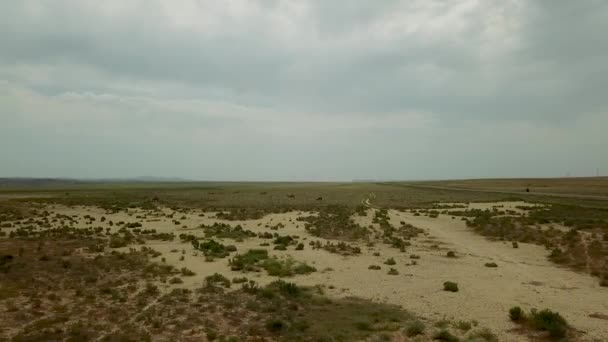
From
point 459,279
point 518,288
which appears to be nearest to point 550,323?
point 518,288

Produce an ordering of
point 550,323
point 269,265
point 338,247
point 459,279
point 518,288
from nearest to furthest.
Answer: point 550,323
point 518,288
point 459,279
point 269,265
point 338,247

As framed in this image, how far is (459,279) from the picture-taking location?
1681cm

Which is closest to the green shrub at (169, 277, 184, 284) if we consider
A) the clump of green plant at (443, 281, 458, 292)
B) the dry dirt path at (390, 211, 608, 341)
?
the dry dirt path at (390, 211, 608, 341)

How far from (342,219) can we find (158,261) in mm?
21568

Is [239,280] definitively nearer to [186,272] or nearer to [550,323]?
[186,272]

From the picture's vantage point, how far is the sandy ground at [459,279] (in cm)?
1248

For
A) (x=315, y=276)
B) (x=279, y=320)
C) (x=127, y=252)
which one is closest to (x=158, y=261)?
(x=127, y=252)

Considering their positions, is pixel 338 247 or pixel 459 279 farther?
pixel 338 247

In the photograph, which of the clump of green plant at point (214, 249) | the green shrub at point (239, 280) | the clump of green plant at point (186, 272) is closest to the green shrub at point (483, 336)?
the green shrub at point (239, 280)

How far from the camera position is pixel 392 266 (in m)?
19.5

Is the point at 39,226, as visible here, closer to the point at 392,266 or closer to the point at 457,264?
the point at 392,266

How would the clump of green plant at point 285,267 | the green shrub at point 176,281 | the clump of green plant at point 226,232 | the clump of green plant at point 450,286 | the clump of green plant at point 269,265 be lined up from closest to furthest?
1. the clump of green plant at point 450,286
2. the green shrub at point 176,281
3. the clump of green plant at point 285,267
4. the clump of green plant at point 269,265
5. the clump of green plant at point 226,232

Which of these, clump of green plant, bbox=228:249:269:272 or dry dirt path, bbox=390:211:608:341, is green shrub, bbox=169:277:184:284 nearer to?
clump of green plant, bbox=228:249:269:272

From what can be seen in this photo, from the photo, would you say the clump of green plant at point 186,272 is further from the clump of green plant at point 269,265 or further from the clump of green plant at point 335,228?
the clump of green plant at point 335,228
